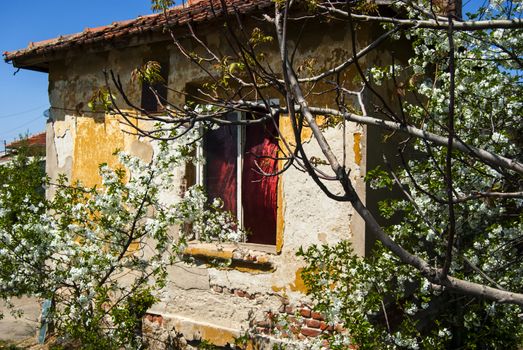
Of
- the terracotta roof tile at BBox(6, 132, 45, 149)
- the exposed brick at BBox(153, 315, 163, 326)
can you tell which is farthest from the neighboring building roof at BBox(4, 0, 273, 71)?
the terracotta roof tile at BBox(6, 132, 45, 149)

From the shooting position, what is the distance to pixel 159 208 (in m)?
4.75

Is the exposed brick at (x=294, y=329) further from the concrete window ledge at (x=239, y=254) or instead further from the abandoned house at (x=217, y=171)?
the concrete window ledge at (x=239, y=254)

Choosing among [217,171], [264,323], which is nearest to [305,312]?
[264,323]

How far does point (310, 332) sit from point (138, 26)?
3.43m

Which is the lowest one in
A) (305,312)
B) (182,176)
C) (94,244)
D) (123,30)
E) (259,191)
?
(305,312)

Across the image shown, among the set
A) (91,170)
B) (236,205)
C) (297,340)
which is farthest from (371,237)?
(91,170)

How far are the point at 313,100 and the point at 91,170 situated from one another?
3024 millimetres

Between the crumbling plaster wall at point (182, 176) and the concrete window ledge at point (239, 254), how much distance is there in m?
0.01

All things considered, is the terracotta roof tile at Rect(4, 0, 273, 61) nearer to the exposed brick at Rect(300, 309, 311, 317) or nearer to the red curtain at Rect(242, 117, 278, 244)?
the red curtain at Rect(242, 117, 278, 244)

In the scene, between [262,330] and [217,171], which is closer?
[262,330]

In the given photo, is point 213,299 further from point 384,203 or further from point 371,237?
point 384,203

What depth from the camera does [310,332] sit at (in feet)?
15.7

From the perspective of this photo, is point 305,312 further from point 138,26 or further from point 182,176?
point 138,26

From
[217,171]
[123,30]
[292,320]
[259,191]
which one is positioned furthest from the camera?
[217,171]
